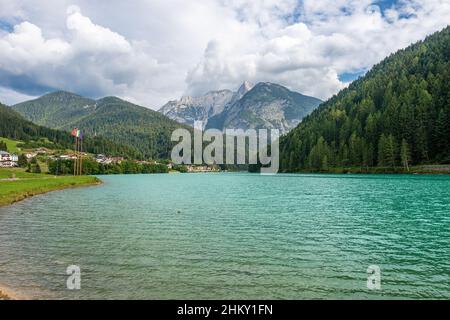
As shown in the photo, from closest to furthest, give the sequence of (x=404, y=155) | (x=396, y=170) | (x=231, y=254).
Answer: (x=231, y=254) → (x=404, y=155) → (x=396, y=170)

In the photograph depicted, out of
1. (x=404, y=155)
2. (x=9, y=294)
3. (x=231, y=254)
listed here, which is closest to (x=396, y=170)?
(x=404, y=155)

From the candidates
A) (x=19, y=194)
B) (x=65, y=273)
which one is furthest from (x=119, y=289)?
(x=19, y=194)

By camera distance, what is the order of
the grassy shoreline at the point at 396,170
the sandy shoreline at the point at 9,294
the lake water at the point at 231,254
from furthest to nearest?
the grassy shoreline at the point at 396,170 → the lake water at the point at 231,254 → the sandy shoreline at the point at 9,294

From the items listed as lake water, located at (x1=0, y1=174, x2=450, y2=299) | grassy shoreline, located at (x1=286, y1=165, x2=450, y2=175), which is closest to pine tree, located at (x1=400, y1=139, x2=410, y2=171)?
grassy shoreline, located at (x1=286, y1=165, x2=450, y2=175)

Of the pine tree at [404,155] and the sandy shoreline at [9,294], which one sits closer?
the sandy shoreline at [9,294]

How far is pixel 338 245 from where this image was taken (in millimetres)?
25062

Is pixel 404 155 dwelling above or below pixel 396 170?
above

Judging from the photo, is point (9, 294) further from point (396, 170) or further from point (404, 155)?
point (404, 155)

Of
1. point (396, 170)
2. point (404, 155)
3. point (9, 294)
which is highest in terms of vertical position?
point (404, 155)

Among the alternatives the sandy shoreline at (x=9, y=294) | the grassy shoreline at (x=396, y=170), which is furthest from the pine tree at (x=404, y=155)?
the sandy shoreline at (x=9, y=294)

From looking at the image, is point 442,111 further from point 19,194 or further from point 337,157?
point 19,194

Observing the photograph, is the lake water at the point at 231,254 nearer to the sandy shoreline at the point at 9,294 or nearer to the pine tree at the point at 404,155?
the sandy shoreline at the point at 9,294

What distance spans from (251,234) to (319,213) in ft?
48.0
